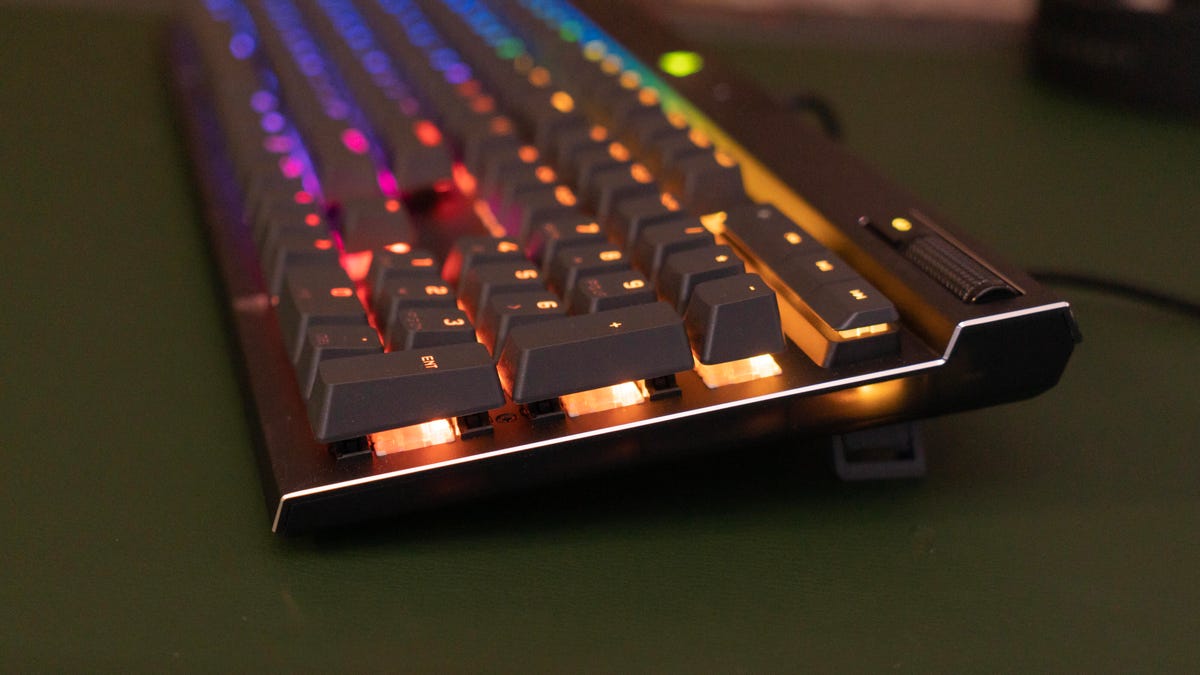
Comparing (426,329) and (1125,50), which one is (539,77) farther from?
(1125,50)

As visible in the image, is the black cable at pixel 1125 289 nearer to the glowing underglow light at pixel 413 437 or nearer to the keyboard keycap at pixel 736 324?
the keyboard keycap at pixel 736 324

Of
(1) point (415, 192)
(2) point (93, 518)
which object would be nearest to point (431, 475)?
(2) point (93, 518)

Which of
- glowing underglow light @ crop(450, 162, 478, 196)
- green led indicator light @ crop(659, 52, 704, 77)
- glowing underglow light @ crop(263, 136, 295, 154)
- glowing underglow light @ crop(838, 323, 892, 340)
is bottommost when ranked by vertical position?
glowing underglow light @ crop(838, 323, 892, 340)

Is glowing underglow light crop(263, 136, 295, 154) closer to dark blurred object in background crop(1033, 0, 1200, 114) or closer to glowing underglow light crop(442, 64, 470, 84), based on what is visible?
glowing underglow light crop(442, 64, 470, 84)

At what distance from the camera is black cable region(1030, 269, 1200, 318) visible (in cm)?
62

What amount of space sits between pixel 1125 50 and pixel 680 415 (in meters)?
0.59

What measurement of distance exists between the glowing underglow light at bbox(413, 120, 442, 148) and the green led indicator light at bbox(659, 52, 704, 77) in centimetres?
16

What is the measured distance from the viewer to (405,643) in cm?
40

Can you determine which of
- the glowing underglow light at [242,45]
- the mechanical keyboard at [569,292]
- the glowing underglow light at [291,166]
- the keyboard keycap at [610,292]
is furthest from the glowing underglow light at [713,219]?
the glowing underglow light at [242,45]

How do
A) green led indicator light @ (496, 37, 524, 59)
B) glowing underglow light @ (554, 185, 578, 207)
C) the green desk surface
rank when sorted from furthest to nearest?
green led indicator light @ (496, 37, 524, 59) < glowing underglow light @ (554, 185, 578, 207) < the green desk surface

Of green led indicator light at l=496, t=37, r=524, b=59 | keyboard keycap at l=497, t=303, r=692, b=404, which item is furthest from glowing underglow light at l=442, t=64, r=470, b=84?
keyboard keycap at l=497, t=303, r=692, b=404

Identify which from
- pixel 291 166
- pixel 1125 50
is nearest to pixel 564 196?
pixel 291 166

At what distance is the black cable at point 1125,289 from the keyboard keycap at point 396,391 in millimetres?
352

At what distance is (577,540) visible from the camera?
458mm
